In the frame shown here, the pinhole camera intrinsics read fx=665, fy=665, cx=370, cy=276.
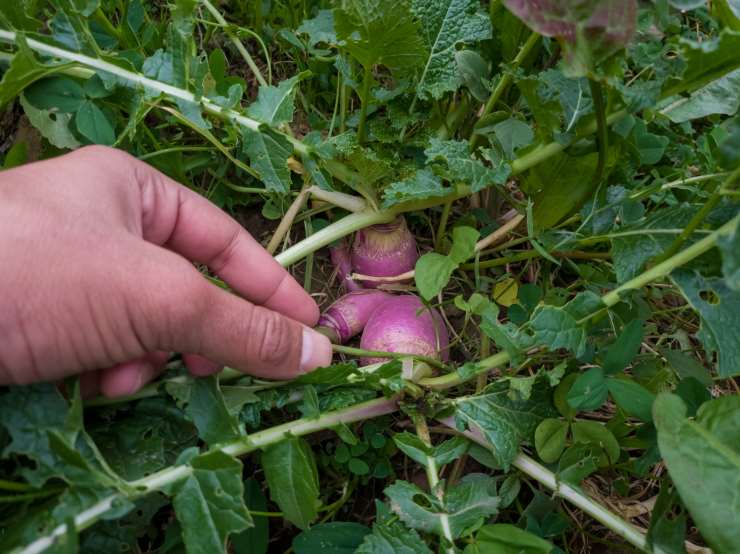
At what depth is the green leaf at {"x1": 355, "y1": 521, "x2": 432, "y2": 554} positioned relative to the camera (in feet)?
4.06

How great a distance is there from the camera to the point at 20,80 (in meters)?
1.31

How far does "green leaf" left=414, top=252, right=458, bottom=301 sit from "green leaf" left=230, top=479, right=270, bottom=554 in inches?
21.9

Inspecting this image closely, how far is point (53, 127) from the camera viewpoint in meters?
1.57

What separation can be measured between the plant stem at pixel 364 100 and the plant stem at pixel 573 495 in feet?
2.27

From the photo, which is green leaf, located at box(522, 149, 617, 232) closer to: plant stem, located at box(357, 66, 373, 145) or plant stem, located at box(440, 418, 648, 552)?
plant stem, located at box(357, 66, 373, 145)

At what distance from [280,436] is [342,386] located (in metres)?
0.18

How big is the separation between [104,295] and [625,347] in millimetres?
972

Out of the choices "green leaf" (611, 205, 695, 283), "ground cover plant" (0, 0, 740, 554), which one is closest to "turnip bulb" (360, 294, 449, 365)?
"ground cover plant" (0, 0, 740, 554)

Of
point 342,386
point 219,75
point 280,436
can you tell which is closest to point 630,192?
point 342,386

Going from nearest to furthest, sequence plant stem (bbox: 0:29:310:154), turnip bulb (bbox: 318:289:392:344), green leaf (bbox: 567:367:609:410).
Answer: green leaf (bbox: 567:367:609:410), plant stem (bbox: 0:29:310:154), turnip bulb (bbox: 318:289:392:344)

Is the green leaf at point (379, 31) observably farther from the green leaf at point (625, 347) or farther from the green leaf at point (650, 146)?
the green leaf at point (625, 347)

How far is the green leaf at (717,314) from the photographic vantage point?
120 centimetres

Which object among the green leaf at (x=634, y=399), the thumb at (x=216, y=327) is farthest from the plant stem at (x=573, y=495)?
the thumb at (x=216, y=327)

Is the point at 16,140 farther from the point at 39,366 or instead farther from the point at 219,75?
the point at 39,366
